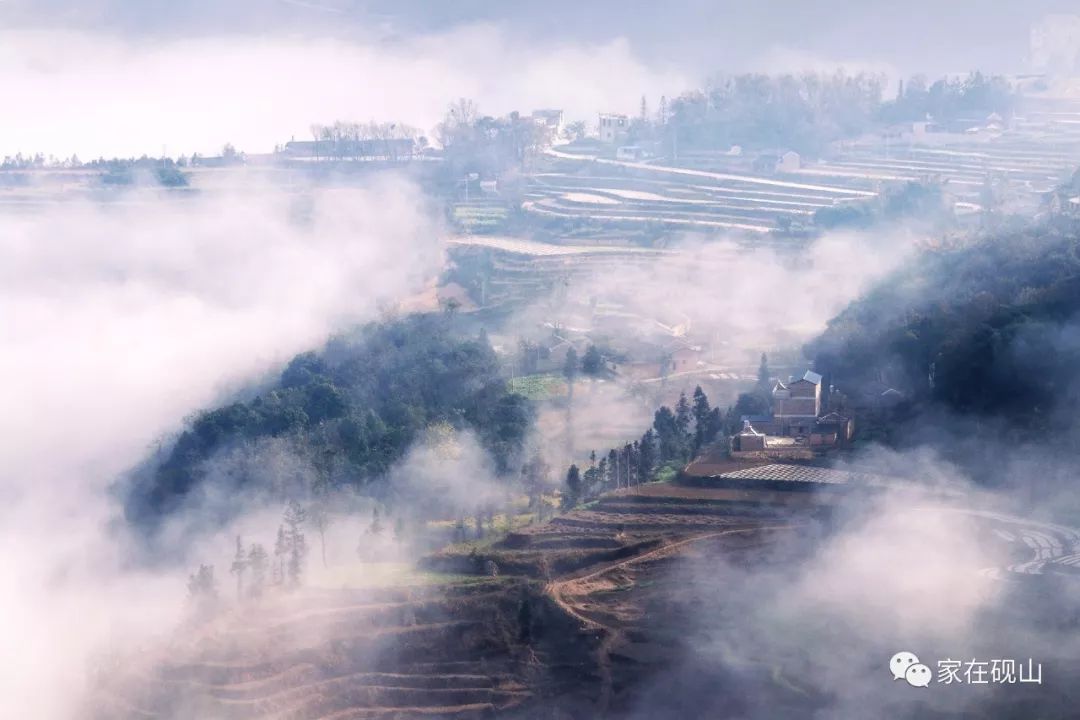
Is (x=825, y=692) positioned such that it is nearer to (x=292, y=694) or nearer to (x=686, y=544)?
(x=686, y=544)

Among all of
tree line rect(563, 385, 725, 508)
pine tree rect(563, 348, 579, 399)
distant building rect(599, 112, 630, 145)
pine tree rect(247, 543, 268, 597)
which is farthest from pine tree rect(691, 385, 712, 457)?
distant building rect(599, 112, 630, 145)

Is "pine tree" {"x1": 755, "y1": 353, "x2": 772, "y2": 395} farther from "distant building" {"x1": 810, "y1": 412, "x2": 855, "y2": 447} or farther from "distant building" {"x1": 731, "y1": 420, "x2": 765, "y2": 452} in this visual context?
"distant building" {"x1": 731, "y1": 420, "x2": 765, "y2": 452}

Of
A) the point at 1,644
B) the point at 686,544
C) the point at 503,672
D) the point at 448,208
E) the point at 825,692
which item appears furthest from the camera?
the point at 448,208

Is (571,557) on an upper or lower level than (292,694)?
upper

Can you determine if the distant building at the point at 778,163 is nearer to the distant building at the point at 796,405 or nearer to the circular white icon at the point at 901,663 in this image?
the distant building at the point at 796,405

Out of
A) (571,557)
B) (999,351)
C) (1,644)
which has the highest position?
(999,351)

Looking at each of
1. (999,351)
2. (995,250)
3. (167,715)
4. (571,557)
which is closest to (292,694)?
(167,715)
